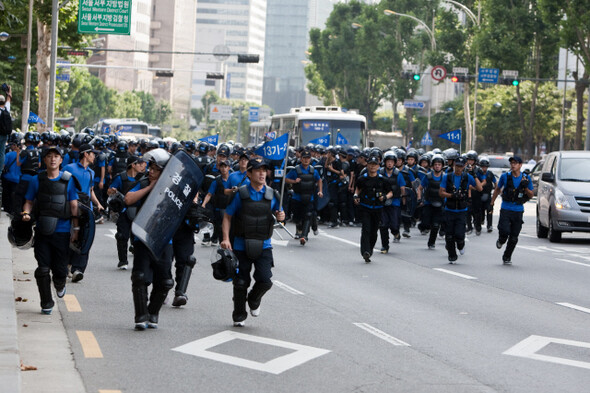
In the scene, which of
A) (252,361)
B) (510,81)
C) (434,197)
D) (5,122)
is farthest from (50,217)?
(510,81)

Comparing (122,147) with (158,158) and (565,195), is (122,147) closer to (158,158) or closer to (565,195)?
(565,195)

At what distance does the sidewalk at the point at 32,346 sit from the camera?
318 inches

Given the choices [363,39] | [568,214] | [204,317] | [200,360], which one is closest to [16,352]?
[200,360]

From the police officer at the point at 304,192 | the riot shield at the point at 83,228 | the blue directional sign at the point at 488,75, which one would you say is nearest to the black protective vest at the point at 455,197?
the police officer at the point at 304,192

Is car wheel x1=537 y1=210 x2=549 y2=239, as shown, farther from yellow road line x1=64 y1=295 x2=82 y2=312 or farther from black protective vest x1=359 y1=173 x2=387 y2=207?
yellow road line x1=64 y1=295 x2=82 y2=312

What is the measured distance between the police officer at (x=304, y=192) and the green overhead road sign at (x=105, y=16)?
13.2 meters

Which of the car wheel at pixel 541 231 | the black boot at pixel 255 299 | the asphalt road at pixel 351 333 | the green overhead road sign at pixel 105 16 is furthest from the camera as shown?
the green overhead road sign at pixel 105 16

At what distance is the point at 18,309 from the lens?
11.9 meters

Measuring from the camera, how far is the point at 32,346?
32.1 ft

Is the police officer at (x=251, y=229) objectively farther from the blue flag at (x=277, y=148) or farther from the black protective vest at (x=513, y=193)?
the black protective vest at (x=513, y=193)

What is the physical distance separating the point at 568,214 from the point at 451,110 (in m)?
73.5

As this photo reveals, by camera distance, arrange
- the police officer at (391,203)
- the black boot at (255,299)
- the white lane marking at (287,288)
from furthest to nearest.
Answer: the police officer at (391,203) < the white lane marking at (287,288) < the black boot at (255,299)

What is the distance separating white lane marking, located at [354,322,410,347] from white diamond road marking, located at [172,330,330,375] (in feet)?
2.95

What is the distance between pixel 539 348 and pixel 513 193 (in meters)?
8.82
